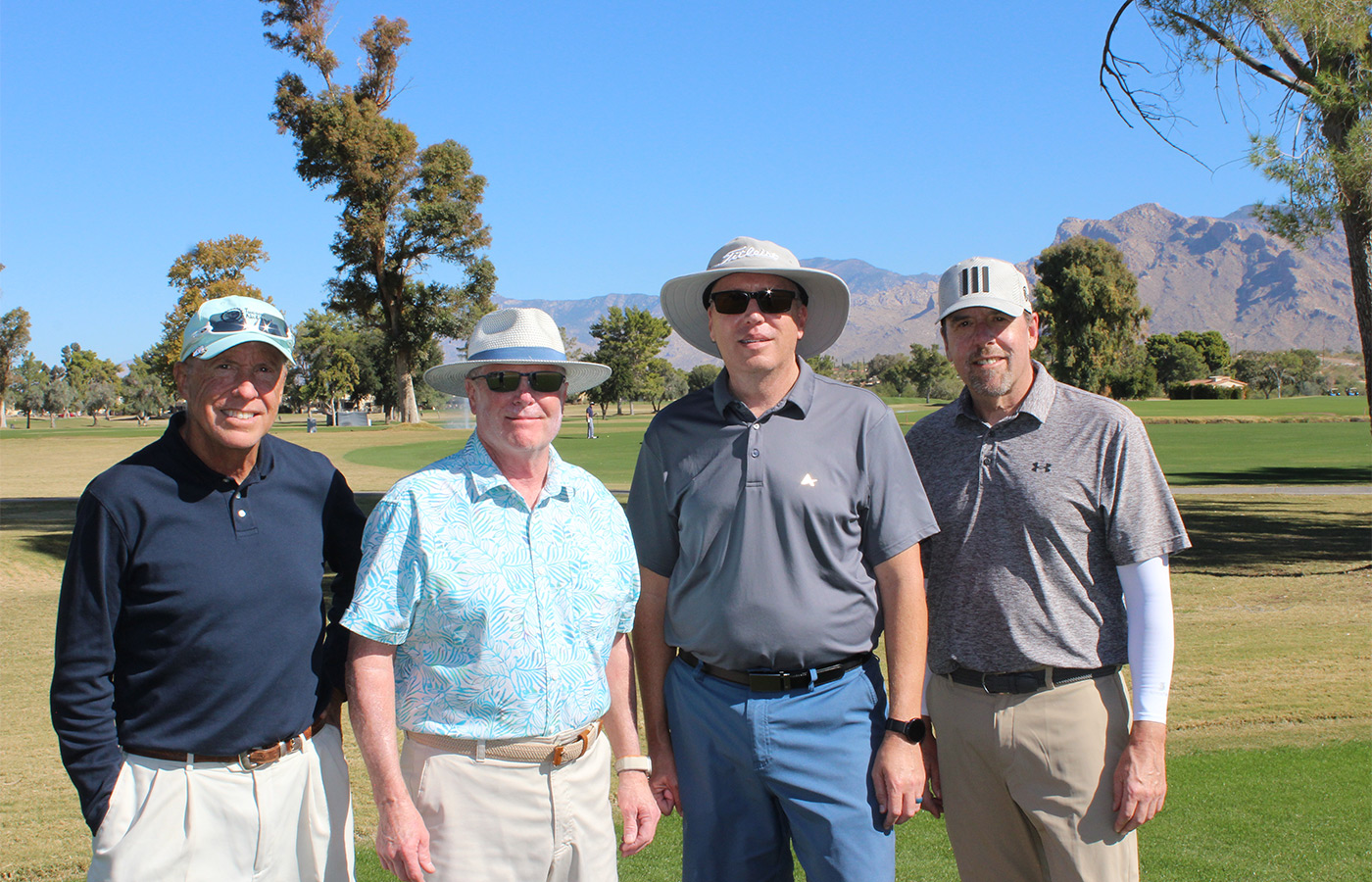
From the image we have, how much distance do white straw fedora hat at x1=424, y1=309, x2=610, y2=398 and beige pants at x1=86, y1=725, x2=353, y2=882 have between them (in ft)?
3.94

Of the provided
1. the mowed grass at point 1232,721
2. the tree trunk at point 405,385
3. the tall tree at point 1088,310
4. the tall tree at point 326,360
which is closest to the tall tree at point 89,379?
the tall tree at point 326,360

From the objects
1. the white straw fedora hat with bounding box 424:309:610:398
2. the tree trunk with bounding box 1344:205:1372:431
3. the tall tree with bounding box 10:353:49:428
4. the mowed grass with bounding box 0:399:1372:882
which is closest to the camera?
the white straw fedora hat with bounding box 424:309:610:398

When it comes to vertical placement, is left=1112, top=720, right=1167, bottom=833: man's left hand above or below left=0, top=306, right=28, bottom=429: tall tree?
below

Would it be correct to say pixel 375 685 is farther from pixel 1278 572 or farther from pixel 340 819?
pixel 1278 572

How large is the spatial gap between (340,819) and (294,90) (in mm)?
57596

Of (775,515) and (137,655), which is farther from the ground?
(775,515)

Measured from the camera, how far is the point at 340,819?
2.98m

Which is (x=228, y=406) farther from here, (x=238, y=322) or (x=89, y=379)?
(x=89, y=379)

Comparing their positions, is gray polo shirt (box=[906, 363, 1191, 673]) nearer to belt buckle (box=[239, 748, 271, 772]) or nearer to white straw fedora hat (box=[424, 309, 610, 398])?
white straw fedora hat (box=[424, 309, 610, 398])

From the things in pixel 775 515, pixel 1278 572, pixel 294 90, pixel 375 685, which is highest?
pixel 294 90

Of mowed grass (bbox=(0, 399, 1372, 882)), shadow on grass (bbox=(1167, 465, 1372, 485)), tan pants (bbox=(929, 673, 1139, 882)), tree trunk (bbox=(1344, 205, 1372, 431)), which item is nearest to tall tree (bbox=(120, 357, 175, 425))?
mowed grass (bbox=(0, 399, 1372, 882))

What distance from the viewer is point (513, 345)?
3.06 m

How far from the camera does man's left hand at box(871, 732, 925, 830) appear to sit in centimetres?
293

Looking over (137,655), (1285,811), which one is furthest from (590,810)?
(1285,811)
